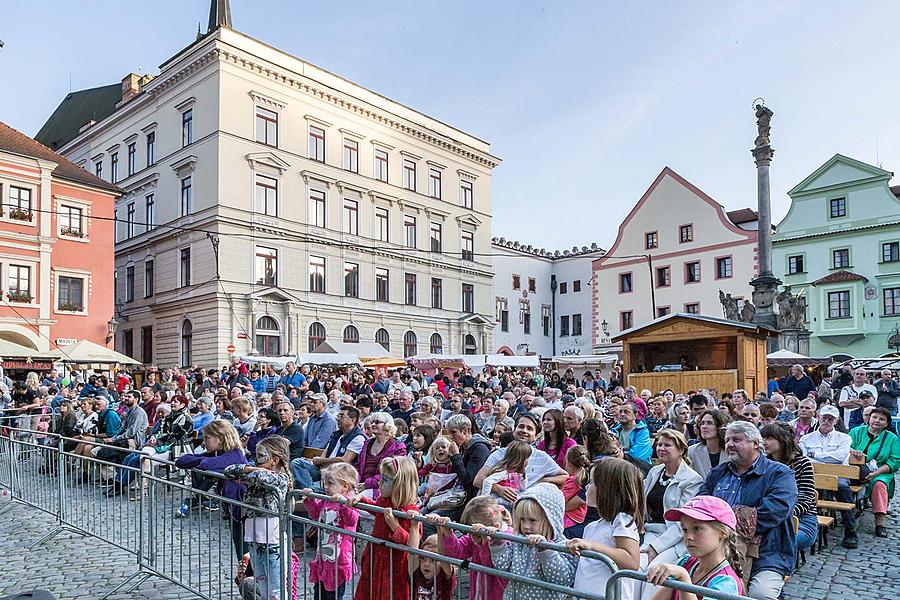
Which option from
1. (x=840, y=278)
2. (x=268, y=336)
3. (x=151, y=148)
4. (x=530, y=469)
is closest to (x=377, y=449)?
(x=530, y=469)

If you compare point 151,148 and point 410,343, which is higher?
point 151,148

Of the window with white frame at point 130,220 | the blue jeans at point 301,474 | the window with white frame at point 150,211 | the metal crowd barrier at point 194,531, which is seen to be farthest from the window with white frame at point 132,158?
the blue jeans at point 301,474

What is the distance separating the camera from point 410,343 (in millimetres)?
43062

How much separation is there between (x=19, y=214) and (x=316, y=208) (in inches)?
548

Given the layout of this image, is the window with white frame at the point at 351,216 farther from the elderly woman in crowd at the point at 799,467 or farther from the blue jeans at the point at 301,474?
the elderly woman in crowd at the point at 799,467

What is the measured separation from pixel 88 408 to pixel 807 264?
4270 centimetres

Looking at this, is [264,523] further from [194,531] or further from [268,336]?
[268,336]

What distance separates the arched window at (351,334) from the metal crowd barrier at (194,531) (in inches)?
1128

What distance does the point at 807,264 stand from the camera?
147ft

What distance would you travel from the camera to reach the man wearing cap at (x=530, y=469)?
600cm

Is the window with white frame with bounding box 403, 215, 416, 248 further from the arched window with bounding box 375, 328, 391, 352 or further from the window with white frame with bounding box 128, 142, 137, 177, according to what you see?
the window with white frame with bounding box 128, 142, 137, 177

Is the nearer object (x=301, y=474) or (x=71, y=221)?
(x=301, y=474)

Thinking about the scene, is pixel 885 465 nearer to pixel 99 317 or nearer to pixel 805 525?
pixel 805 525

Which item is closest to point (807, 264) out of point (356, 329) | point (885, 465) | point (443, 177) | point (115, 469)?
point (443, 177)
